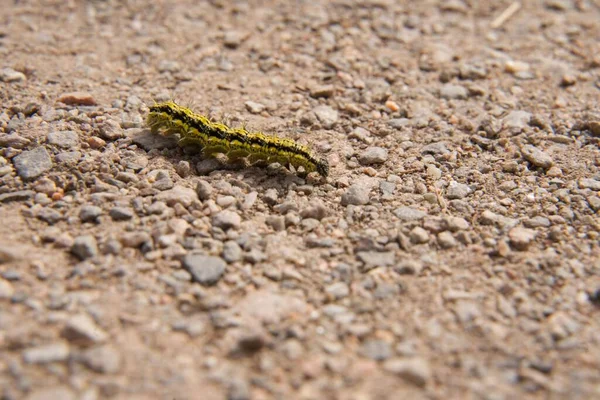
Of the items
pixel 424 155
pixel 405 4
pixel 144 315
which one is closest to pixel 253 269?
pixel 144 315

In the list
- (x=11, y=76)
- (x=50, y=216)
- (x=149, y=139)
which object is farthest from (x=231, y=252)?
(x=11, y=76)

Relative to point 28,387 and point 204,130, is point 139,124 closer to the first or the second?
point 204,130

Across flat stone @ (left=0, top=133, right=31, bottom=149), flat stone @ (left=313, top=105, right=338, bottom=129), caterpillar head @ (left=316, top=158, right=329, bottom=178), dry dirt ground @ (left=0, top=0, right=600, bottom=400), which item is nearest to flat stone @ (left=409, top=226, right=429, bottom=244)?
dry dirt ground @ (left=0, top=0, right=600, bottom=400)

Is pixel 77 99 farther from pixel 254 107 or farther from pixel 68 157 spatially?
pixel 254 107

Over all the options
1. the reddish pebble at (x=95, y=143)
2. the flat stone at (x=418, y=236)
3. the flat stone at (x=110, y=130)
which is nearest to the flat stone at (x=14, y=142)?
the reddish pebble at (x=95, y=143)

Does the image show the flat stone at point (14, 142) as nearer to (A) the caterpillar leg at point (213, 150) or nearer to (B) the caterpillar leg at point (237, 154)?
(A) the caterpillar leg at point (213, 150)

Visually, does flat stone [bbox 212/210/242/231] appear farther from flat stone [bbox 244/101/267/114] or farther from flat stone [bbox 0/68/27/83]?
flat stone [bbox 0/68/27/83]
